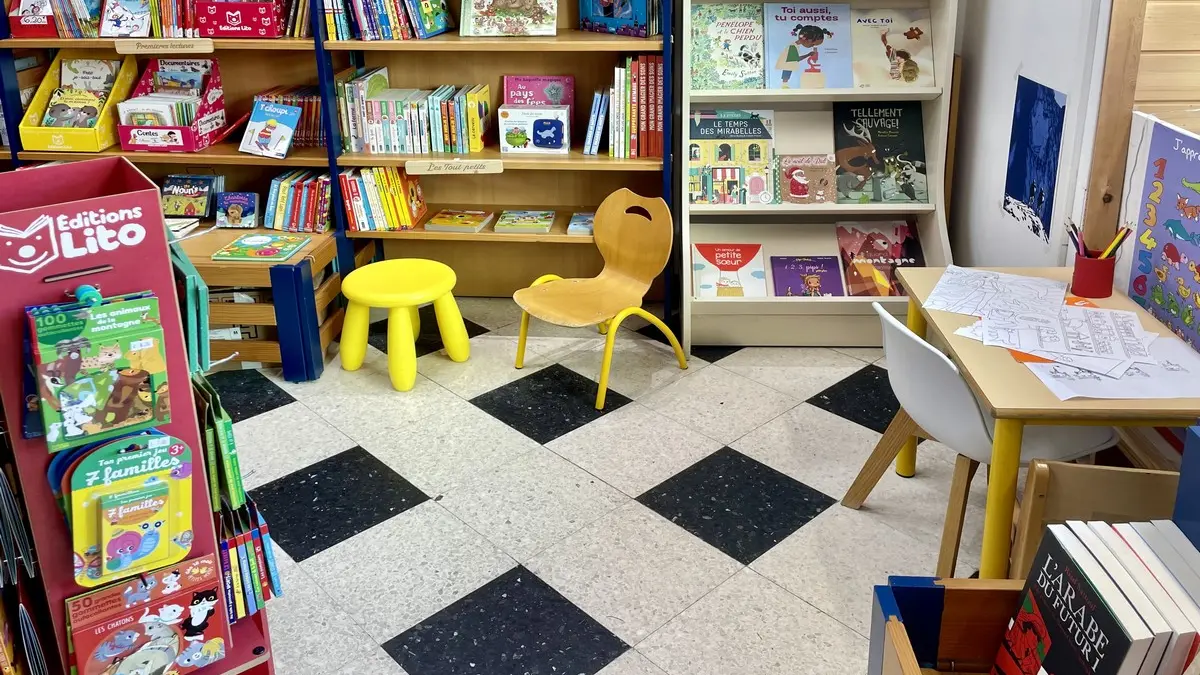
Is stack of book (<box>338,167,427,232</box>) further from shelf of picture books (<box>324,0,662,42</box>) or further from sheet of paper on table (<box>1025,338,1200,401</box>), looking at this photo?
sheet of paper on table (<box>1025,338,1200,401</box>)

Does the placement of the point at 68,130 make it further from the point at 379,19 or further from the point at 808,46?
the point at 808,46

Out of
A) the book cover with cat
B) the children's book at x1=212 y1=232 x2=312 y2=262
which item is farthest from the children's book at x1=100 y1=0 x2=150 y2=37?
the book cover with cat

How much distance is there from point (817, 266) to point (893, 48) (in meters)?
0.78

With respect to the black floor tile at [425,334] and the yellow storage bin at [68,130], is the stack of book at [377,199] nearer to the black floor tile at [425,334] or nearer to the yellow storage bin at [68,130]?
the black floor tile at [425,334]

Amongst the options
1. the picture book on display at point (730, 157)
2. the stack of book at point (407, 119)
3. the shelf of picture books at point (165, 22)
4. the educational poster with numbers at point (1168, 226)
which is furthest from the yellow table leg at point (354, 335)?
the educational poster with numbers at point (1168, 226)

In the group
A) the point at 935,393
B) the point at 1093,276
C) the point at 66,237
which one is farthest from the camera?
the point at 1093,276

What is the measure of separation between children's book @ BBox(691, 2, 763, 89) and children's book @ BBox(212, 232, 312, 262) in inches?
58.6

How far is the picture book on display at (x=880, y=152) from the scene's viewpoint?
11.4 ft

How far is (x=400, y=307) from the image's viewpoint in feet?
10.5

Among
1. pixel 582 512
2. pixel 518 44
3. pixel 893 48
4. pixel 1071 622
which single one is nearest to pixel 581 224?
pixel 518 44

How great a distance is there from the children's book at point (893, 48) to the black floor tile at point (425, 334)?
1.64 meters

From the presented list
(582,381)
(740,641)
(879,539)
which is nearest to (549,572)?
(740,641)

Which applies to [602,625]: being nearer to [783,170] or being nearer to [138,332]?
[138,332]

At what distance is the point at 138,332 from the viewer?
1460 mm
